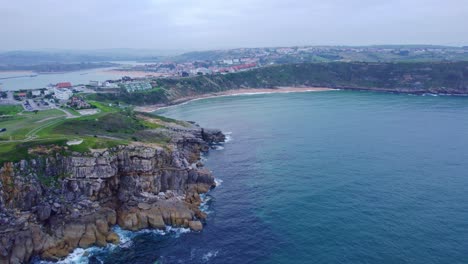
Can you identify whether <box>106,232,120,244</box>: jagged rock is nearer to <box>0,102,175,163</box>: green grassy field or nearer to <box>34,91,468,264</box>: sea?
<box>34,91,468,264</box>: sea

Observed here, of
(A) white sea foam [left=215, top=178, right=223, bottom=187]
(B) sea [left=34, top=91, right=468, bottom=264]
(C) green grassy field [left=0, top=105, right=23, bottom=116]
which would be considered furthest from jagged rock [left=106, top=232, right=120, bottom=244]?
(C) green grassy field [left=0, top=105, right=23, bottom=116]

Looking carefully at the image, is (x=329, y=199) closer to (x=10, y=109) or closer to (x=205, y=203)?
(x=205, y=203)

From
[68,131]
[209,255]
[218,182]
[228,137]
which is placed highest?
[68,131]

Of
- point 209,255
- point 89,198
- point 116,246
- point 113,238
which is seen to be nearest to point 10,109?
point 89,198

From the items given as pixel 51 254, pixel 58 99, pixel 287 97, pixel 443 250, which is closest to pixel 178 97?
pixel 287 97

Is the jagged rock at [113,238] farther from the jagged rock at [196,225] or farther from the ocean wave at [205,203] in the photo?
the ocean wave at [205,203]

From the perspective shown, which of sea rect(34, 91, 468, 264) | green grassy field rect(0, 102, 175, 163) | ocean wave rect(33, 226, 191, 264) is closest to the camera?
sea rect(34, 91, 468, 264)

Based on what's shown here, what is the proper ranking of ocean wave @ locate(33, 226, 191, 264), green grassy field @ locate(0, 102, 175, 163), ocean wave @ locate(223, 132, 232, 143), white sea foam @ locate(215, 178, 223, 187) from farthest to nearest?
ocean wave @ locate(223, 132, 232, 143) → white sea foam @ locate(215, 178, 223, 187) → green grassy field @ locate(0, 102, 175, 163) → ocean wave @ locate(33, 226, 191, 264)
